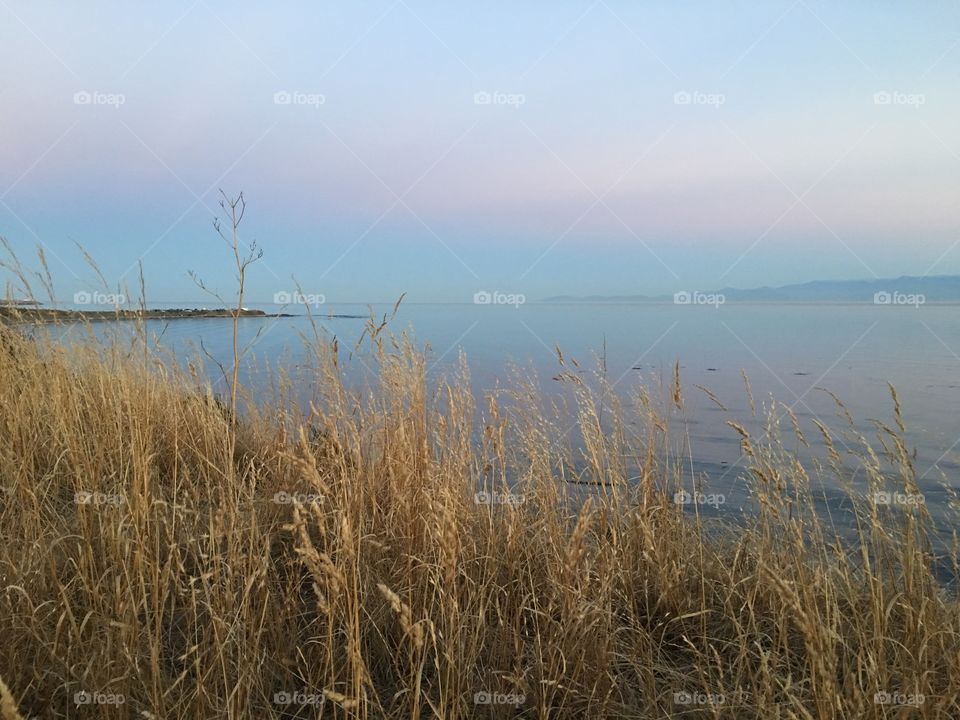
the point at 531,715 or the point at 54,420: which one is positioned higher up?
the point at 54,420

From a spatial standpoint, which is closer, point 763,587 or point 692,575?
point 763,587

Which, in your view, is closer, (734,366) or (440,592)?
(440,592)

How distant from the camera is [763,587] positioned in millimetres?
2643

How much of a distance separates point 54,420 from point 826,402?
8902 millimetres

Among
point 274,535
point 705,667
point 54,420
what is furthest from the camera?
point 54,420

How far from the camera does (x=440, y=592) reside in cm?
182

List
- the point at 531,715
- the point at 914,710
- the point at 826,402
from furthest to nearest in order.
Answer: the point at 826,402, the point at 531,715, the point at 914,710

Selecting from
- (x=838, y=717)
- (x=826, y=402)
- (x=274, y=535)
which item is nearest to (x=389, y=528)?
(x=274, y=535)

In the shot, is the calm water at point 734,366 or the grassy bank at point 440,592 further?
the calm water at point 734,366

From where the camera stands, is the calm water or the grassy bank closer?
the grassy bank

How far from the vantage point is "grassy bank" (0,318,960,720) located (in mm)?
1776

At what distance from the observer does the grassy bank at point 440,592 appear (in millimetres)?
1776

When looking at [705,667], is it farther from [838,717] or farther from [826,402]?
[826,402]

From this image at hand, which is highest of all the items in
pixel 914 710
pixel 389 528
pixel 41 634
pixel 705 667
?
pixel 389 528
